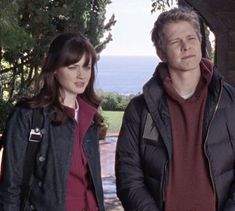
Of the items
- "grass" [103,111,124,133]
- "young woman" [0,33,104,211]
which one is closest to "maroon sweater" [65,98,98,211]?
"young woman" [0,33,104,211]

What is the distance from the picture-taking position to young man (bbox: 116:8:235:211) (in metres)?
2.38

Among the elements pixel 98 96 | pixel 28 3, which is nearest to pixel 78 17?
pixel 28 3

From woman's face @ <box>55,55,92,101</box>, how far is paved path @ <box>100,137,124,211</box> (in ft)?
16.9

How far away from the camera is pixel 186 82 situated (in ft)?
8.14

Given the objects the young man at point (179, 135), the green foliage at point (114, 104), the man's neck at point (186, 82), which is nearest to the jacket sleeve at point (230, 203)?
the young man at point (179, 135)

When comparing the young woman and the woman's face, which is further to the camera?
the woman's face

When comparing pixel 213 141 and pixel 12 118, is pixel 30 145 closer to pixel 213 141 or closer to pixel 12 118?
pixel 12 118

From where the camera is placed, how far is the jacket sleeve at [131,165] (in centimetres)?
247

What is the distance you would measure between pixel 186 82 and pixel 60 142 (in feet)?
1.93

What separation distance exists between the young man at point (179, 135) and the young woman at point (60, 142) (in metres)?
0.17

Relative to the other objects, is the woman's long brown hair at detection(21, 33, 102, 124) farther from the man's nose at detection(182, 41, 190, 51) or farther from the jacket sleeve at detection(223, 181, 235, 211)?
the jacket sleeve at detection(223, 181, 235, 211)

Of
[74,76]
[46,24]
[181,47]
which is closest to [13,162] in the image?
[74,76]

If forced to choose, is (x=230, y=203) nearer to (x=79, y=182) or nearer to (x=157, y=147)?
(x=157, y=147)

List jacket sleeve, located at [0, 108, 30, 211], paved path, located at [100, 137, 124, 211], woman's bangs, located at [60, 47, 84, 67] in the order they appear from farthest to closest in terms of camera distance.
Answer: paved path, located at [100, 137, 124, 211] → woman's bangs, located at [60, 47, 84, 67] → jacket sleeve, located at [0, 108, 30, 211]
